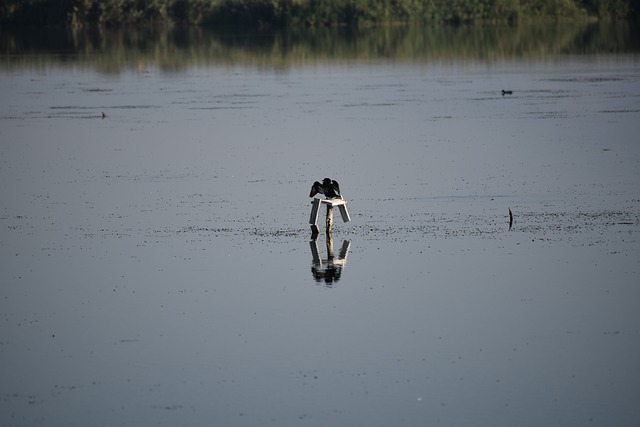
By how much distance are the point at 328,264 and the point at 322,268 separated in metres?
0.24

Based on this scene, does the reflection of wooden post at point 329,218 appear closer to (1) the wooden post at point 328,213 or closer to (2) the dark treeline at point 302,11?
(1) the wooden post at point 328,213

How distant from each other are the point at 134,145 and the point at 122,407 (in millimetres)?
19292

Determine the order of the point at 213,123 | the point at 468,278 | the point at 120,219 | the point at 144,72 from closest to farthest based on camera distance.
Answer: the point at 468,278 < the point at 120,219 < the point at 213,123 < the point at 144,72

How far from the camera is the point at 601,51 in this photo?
192 ft

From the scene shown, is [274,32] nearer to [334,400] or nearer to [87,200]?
[87,200]

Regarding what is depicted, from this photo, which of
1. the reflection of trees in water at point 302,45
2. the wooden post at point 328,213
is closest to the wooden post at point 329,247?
the wooden post at point 328,213

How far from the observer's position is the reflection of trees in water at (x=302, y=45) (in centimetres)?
5897

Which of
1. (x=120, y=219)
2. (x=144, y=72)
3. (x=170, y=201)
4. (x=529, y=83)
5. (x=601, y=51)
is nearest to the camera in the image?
(x=120, y=219)

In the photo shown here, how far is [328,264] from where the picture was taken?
17656 mm

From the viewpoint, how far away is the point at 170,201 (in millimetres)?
22812

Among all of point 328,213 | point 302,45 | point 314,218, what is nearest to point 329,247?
point 314,218

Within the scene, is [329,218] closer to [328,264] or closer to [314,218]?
[314,218]

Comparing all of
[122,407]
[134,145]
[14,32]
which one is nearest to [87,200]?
[134,145]

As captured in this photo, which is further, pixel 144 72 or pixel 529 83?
pixel 144 72
